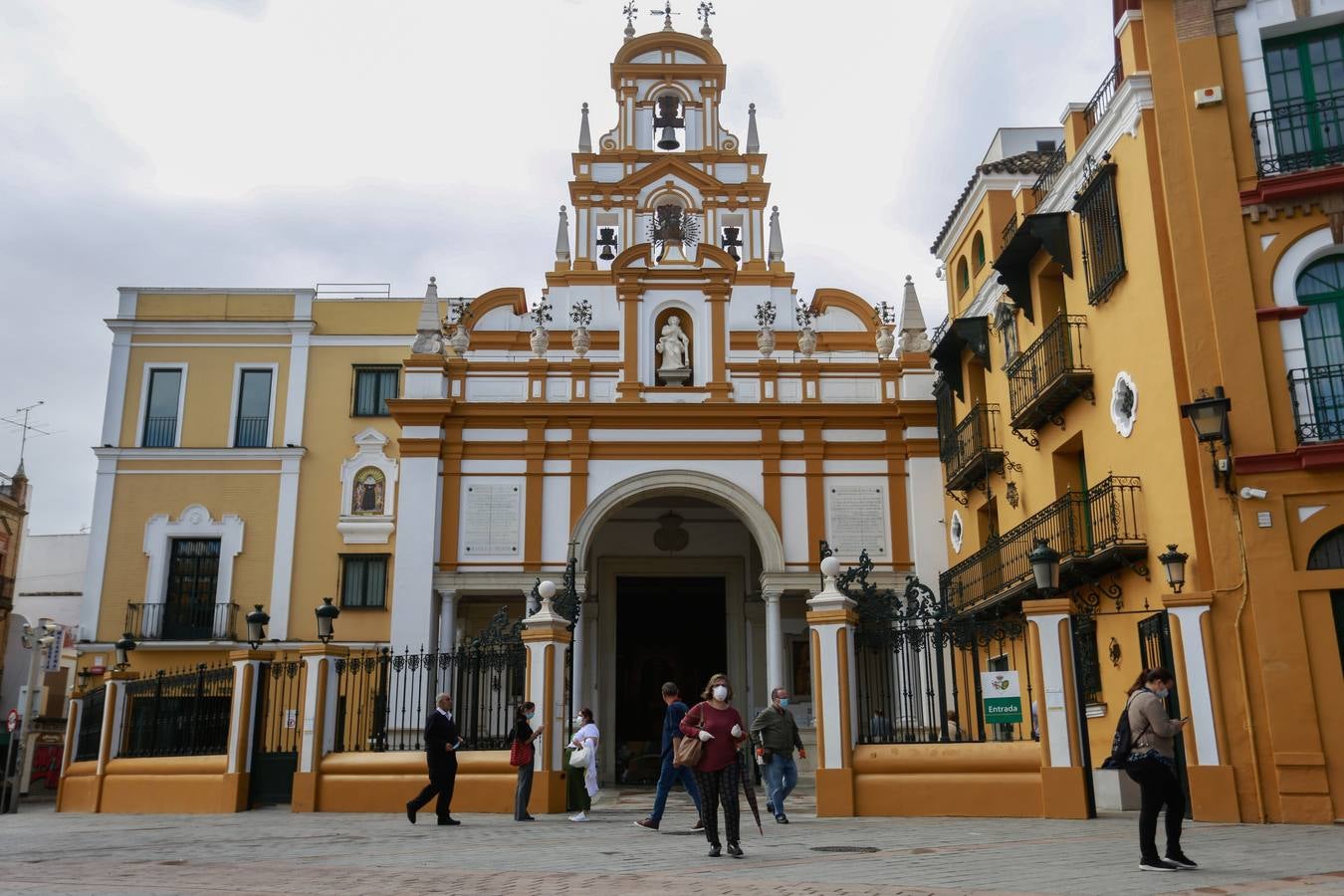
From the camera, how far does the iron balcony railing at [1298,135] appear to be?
13.9m

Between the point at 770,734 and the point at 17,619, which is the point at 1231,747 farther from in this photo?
the point at 17,619

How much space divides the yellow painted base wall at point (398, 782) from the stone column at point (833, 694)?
404 cm

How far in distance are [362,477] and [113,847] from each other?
14.9 meters

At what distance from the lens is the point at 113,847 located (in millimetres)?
11711

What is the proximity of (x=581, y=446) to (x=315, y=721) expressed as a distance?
8.61 metres

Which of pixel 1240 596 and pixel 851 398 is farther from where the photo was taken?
pixel 851 398

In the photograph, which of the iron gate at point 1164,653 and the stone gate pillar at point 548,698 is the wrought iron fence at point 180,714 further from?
the iron gate at point 1164,653

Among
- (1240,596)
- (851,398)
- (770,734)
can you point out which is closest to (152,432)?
(851,398)

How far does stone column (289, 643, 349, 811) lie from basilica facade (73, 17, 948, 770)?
221 inches

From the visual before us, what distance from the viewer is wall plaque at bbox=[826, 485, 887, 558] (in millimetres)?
23125

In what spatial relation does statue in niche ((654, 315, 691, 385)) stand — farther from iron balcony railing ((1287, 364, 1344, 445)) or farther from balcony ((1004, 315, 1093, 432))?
iron balcony railing ((1287, 364, 1344, 445))

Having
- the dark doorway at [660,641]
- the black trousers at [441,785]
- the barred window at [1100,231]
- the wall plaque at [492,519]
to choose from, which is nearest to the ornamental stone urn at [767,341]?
the wall plaque at [492,519]

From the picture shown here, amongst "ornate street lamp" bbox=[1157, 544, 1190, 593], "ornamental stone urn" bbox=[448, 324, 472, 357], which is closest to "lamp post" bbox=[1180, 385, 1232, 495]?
"ornate street lamp" bbox=[1157, 544, 1190, 593]

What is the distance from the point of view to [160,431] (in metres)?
26.3
